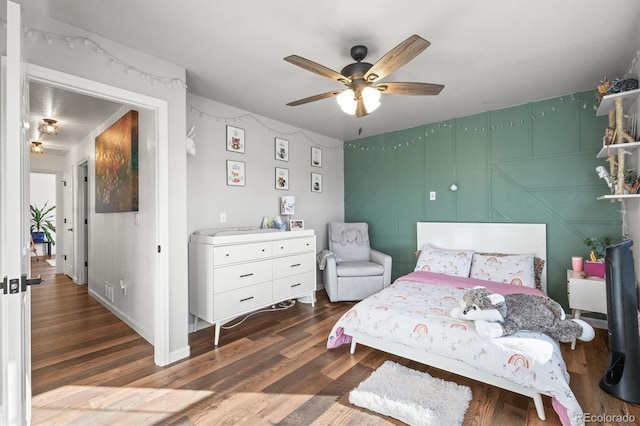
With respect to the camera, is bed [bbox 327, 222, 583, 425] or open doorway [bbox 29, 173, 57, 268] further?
open doorway [bbox 29, 173, 57, 268]

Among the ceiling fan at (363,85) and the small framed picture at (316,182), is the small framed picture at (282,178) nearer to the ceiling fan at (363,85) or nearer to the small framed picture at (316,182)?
the small framed picture at (316,182)

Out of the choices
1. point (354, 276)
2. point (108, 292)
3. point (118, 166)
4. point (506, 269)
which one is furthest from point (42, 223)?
point (506, 269)

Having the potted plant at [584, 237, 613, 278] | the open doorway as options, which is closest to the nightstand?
the potted plant at [584, 237, 613, 278]

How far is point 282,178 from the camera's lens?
4129 millimetres

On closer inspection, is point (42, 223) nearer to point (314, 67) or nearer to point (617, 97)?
point (314, 67)

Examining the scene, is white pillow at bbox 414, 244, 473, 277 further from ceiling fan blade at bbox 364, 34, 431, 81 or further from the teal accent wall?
ceiling fan blade at bbox 364, 34, 431, 81

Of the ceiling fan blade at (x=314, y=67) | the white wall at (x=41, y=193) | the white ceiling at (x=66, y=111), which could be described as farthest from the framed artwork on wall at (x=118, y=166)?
the white wall at (x=41, y=193)

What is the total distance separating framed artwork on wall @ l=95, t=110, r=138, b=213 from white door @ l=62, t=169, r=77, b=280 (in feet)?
6.35

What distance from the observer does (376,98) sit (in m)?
2.22

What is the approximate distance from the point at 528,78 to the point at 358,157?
8.45 feet

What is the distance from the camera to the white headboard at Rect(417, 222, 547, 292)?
3.37 m

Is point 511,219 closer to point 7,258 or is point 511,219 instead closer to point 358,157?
point 358,157

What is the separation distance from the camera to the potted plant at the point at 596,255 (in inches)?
107

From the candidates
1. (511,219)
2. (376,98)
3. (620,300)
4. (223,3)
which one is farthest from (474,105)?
(223,3)
